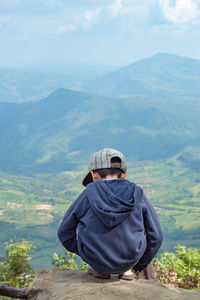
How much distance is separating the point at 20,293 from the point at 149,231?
5.64ft

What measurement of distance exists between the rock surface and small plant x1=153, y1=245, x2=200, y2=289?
113 inches

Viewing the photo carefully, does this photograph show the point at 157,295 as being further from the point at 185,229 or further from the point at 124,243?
the point at 185,229

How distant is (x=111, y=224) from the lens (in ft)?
13.9

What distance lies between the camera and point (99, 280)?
14.6 feet

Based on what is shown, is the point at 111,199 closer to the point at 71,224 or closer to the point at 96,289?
the point at 71,224

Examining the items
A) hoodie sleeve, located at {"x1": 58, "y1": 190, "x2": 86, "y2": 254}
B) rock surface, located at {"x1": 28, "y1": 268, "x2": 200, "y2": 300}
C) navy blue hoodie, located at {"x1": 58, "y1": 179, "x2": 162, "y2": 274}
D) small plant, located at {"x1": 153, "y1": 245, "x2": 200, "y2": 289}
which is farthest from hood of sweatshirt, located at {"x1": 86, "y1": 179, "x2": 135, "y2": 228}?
small plant, located at {"x1": 153, "y1": 245, "x2": 200, "y2": 289}

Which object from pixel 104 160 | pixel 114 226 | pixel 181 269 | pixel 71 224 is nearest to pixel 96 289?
pixel 114 226

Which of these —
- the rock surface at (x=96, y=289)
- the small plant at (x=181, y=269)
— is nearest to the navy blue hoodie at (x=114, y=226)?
the rock surface at (x=96, y=289)

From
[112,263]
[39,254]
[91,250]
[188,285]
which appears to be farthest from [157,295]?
[39,254]

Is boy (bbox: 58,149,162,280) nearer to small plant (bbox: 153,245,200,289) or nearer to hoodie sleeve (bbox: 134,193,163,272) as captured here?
hoodie sleeve (bbox: 134,193,163,272)

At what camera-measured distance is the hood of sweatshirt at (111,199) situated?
424 cm

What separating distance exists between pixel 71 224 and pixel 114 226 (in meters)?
0.67

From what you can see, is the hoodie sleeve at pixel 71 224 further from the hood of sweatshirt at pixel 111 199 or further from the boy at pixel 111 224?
the hood of sweatshirt at pixel 111 199

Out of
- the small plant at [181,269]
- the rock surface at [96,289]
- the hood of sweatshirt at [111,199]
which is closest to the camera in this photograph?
the rock surface at [96,289]
